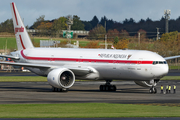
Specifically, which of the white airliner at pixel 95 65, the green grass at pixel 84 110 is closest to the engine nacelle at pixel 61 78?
the white airliner at pixel 95 65

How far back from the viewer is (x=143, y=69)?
34.8m

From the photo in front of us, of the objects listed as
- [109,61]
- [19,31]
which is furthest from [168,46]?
[109,61]

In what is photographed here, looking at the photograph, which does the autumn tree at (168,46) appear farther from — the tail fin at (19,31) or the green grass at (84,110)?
the green grass at (84,110)

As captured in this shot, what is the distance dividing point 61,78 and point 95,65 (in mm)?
3744

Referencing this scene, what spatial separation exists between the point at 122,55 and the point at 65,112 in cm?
1585

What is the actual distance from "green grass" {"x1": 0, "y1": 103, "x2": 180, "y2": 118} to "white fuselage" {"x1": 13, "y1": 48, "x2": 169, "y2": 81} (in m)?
10.3

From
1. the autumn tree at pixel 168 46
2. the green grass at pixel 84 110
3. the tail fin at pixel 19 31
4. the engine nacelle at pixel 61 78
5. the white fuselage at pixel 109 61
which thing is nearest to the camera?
the green grass at pixel 84 110

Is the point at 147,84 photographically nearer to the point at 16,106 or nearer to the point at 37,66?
the point at 37,66

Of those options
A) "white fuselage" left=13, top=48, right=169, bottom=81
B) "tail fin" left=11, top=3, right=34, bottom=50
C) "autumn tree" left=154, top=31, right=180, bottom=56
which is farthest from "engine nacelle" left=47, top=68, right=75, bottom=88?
"autumn tree" left=154, top=31, right=180, bottom=56

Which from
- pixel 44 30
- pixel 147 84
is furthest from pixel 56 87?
pixel 44 30

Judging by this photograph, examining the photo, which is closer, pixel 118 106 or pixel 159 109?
pixel 159 109

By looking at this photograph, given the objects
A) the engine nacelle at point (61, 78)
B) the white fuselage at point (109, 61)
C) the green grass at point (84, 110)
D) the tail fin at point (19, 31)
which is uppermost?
the tail fin at point (19, 31)

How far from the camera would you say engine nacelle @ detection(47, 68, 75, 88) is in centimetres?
3538

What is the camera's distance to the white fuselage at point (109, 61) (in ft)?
114
